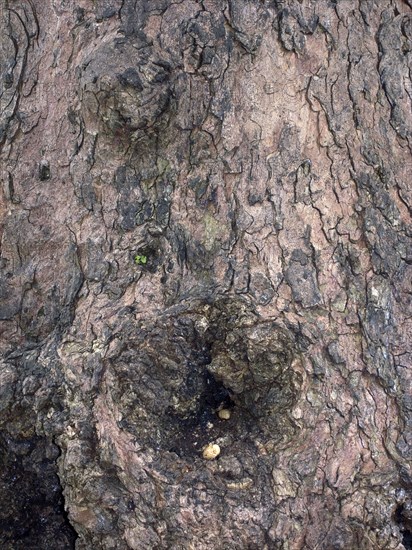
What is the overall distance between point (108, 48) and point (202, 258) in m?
0.79

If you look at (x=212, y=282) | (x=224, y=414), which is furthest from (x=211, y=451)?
(x=212, y=282)

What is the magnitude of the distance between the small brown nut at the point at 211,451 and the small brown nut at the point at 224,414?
0.38 feet

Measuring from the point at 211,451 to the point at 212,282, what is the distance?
55 cm

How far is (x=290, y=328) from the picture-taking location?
2193 millimetres

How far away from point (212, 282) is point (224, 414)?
1.48 feet

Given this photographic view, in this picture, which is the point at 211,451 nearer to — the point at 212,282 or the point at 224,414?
the point at 224,414

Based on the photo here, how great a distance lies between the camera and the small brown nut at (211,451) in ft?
7.11

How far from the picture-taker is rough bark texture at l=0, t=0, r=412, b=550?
215cm

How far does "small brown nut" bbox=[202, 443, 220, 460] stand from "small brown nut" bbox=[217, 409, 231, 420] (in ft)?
0.38

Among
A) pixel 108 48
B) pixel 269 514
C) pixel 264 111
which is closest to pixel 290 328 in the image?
pixel 269 514

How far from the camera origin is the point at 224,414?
2297 millimetres

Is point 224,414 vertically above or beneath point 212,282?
beneath

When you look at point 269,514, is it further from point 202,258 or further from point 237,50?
point 237,50

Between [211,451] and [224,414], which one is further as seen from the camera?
[224,414]
